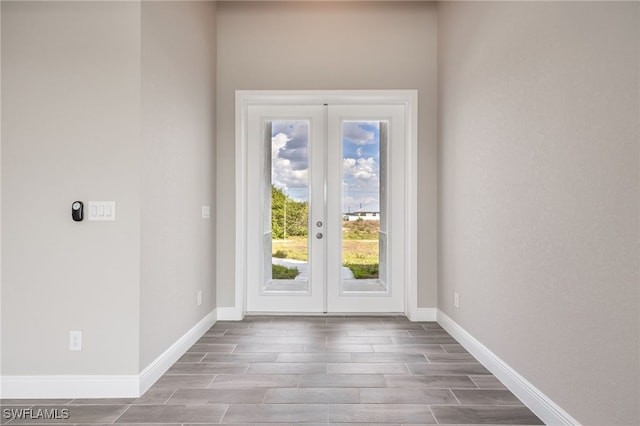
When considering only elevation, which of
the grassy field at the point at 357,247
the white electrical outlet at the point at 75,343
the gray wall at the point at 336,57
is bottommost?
the white electrical outlet at the point at 75,343

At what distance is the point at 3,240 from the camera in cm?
234

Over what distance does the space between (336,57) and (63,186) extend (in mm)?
2922

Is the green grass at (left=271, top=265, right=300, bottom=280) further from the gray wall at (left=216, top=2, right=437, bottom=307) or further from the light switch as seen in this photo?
the light switch

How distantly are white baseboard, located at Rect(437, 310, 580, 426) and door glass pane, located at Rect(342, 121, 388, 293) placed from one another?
1180 mm

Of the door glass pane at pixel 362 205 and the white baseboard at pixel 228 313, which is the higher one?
the door glass pane at pixel 362 205

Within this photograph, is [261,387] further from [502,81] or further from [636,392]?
[502,81]

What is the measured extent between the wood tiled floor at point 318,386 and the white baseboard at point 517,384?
1.9 inches

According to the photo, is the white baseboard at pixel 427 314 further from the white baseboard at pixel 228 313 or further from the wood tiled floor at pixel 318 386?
the white baseboard at pixel 228 313

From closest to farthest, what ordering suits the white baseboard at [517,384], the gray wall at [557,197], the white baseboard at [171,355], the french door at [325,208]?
the gray wall at [557,197], the white baseboard at [517,384], the white baseboard at [171,355], the french door at [325,208]

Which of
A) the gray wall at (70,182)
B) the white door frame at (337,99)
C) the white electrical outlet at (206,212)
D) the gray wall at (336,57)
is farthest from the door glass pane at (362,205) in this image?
the gray wall at (70,182)

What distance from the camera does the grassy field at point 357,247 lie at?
4305 millimetres

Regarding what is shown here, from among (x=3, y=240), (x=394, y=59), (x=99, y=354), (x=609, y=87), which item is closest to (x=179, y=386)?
(x=99, y=354)

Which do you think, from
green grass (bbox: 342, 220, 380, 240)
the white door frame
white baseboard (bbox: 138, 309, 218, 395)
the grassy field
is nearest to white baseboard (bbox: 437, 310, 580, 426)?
the white door frame

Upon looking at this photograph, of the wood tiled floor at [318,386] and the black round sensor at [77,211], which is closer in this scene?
the wood tiled floor at [318,386]
